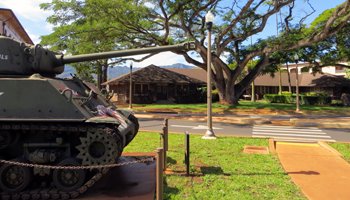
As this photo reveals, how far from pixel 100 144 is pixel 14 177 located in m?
1.65

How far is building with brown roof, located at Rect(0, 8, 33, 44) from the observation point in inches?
1221

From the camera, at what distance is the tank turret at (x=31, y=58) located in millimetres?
7262

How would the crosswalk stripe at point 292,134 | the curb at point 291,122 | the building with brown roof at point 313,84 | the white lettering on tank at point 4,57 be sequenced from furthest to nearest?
the building with brown roof at point 313,84 < the curb at point 291,122 < the crosswalk stripe at point 292,134 < the white lettering on tank at point 4,57

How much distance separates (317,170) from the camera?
866cm

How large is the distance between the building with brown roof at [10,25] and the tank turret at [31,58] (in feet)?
75.1

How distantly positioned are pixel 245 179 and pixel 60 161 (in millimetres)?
3649

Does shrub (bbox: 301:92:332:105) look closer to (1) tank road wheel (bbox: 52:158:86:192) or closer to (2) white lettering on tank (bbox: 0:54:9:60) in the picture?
(1) tank road wheel (bbox: 52:158:86:192)

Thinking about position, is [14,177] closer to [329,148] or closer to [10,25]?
[329,148]

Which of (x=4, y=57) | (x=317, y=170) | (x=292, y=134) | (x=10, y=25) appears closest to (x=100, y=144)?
(x=4, y=57)

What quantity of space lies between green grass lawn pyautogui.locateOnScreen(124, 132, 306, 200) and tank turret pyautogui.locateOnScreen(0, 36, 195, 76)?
2.73m

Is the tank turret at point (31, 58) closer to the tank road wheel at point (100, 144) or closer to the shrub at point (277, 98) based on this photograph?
the tank road wheel at point (100, 144)

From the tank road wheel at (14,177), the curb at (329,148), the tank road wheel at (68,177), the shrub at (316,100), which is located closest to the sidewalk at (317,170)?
the curb at (329,148)

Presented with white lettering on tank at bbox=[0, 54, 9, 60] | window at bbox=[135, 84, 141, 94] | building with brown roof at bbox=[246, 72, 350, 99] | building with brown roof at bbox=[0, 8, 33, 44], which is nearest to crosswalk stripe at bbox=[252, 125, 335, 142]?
white lettering on tank at bbox=[0, 54, 9, 60]

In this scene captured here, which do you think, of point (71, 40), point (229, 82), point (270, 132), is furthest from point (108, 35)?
point (270, 132)
